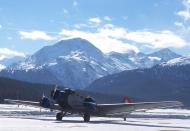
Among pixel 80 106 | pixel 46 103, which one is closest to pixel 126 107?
pixel 80 106

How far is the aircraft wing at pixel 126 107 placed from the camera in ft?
166

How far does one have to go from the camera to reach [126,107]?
53.7 metres

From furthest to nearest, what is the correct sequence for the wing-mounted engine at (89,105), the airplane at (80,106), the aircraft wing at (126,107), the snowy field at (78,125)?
the wing-mounted engine at (89,105), the airplane at (80,106), the aircraft wing at (126,107), the snowy field at (78,125)

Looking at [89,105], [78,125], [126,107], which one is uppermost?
[89,105]

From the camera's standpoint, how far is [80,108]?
178 feet

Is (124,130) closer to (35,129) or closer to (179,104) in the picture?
(35,129)

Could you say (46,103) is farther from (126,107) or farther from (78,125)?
(78,125)

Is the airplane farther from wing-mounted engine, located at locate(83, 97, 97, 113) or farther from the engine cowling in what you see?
the engine cowling

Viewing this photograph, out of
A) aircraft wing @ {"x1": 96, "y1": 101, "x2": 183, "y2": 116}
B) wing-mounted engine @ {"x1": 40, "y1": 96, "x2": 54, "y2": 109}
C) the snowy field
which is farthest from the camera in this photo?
wing-mounted engine @ {"x1": 40, "y1": 96, "x2": 54, "y2": 109}

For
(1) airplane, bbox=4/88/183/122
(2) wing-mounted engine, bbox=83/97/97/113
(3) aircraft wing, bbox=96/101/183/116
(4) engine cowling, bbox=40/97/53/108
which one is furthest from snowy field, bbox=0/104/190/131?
(4) engine cowling, bbox=40/97/53/108

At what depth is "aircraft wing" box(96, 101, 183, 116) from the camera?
166ft

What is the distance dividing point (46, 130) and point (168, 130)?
11.3 metres

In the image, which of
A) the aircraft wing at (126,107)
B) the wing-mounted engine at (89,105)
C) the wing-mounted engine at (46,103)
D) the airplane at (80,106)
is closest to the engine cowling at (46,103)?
the wing-mounted engine at (46,103)

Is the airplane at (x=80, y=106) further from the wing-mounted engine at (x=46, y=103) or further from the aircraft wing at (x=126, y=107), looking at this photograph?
the wing-mounted engine at (x=46, y=103)
